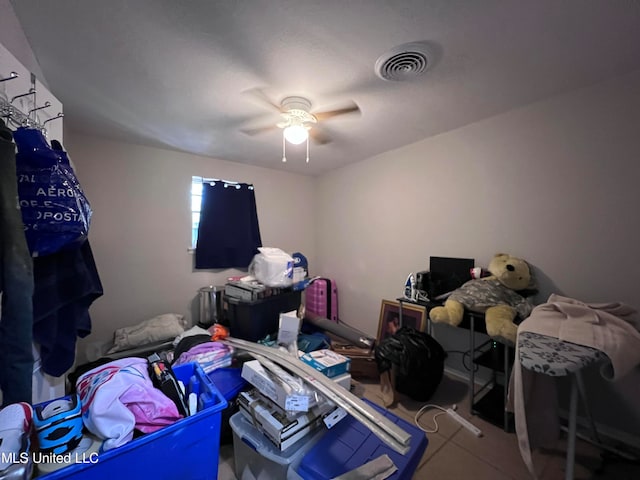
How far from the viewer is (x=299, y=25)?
112cm

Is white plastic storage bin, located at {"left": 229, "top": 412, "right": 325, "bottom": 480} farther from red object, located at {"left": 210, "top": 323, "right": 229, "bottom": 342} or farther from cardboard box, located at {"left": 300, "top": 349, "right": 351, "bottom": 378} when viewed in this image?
red object, located at {"left": 210, "top": 323, "right": 229, "bottom": 342}

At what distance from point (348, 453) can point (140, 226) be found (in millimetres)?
2604

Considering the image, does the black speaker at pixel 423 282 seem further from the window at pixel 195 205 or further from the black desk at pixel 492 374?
the window at pixel 195 205

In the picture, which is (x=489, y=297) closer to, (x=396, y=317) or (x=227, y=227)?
(x=396, y=317)

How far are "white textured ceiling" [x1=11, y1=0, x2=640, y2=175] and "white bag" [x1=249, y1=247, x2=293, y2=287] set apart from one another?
1211 millimetres

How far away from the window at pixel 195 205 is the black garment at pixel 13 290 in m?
2.20

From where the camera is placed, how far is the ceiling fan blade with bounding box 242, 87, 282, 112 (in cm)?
159

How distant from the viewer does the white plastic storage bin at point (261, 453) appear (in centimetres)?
109

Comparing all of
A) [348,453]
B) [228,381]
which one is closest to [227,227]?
[228,381]

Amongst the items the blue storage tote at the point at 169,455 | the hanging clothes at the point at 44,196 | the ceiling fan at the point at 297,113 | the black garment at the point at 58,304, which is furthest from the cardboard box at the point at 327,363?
the ceiling fan at the point at 297,113

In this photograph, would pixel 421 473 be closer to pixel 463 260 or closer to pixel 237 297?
pixel 463 260

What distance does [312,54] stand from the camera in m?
1.30

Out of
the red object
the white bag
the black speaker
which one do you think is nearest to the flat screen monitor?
the black speaker

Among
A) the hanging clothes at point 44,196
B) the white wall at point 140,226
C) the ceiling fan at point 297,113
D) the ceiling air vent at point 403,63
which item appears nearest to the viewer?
the hanging clothes at point 44,196
